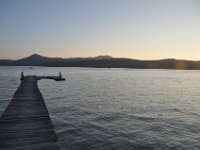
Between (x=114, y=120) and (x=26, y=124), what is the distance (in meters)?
10.6

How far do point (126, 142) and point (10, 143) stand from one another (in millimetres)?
8589

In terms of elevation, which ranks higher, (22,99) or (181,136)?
(22,99)

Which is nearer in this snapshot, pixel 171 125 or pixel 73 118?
pixel 171 125

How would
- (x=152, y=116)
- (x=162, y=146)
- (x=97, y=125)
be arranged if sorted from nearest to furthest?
1. (x=162, y=146)
2. (x=97, y=125)
3. (x=152, y=116)

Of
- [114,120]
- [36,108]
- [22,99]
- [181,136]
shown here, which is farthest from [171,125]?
[22,99]

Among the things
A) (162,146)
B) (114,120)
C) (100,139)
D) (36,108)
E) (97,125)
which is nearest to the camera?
(162,146)

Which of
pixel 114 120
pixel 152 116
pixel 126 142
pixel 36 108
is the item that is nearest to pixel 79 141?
pixel 126 142

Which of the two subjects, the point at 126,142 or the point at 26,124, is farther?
the point at 126,142

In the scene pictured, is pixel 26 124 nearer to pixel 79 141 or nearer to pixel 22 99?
pixel 79 141

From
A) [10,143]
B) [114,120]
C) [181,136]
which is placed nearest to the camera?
[10,143]

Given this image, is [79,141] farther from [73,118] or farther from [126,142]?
[73,118]

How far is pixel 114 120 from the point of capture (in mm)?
24891

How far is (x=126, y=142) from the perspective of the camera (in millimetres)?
18344

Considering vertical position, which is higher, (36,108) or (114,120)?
(36,108)
